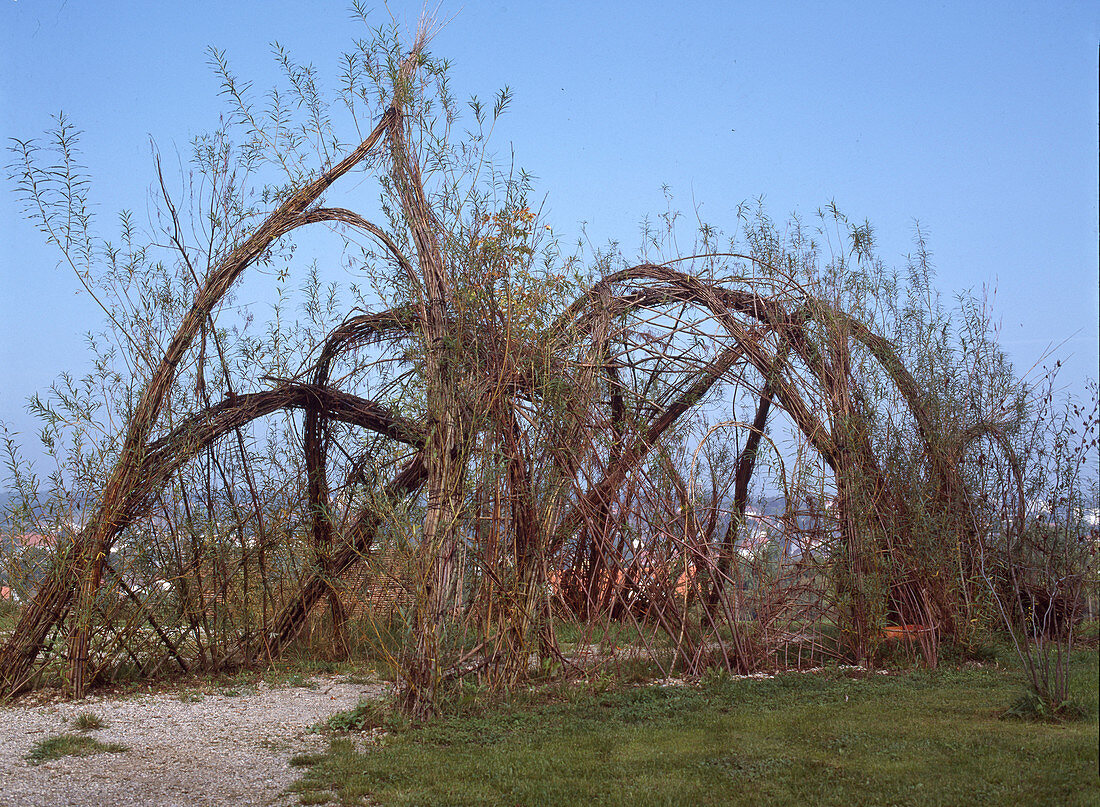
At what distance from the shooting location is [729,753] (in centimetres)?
377

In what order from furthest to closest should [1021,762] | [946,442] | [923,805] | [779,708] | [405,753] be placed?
[946,442], [779,708], [405,753], [1021,762], [923,805]

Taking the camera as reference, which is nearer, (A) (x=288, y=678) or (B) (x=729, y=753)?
(B) (x=729, y=753)

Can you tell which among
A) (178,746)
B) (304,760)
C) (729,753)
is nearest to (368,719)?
(304,760)

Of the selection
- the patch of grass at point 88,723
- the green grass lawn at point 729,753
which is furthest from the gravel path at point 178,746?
the green grass lawn at point 729,753

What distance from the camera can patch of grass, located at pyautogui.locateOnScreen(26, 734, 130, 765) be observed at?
389cm

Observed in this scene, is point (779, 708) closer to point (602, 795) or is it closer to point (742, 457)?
point (602, 795)

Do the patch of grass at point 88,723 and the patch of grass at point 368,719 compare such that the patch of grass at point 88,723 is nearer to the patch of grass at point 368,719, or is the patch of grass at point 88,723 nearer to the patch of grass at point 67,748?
the patch of grass at point 67,748

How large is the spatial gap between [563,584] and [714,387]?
5.20 feet

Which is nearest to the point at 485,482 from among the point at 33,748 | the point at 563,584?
the point at 563,584

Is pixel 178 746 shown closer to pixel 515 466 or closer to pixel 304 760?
pixel 304 760

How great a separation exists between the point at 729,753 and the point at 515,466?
1.85 m

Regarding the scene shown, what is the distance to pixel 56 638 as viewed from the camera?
511 cm

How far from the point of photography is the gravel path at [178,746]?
3.41 metres

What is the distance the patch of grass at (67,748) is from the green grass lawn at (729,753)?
99 cm
